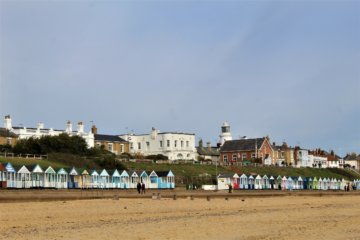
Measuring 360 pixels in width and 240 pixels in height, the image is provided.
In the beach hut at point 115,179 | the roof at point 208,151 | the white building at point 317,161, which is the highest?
the roof at point 208,151

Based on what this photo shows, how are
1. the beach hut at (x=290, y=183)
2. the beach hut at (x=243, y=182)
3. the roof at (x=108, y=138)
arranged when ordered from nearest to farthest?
the beach hut at (x=243, y=182)
the beach hut at (x=290, y=183)
the roof at (x=108, y=138)

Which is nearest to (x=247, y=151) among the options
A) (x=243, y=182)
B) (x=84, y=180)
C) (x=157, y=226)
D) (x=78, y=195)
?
(x=243, y=182)

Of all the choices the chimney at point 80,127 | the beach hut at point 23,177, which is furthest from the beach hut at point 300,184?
the beach hut at point 23,177

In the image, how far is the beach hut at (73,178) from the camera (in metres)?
60.0

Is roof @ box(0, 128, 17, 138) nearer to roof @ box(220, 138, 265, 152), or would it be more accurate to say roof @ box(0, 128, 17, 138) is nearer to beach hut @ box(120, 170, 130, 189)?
beach hut @ box(120, 170, 130, 189)

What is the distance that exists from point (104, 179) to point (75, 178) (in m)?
4.22

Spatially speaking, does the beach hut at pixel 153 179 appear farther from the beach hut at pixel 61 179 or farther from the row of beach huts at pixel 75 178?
the beach hut at pixel 61 179

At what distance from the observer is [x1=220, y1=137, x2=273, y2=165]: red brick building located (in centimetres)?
12041

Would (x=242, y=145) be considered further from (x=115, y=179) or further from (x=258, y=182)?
(x=115, y=179)

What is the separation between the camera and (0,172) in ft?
173

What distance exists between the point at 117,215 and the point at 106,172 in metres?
40.1

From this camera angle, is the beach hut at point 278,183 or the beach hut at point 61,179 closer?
the beach hut at point 61,179

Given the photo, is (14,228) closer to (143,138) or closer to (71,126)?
(71,126)

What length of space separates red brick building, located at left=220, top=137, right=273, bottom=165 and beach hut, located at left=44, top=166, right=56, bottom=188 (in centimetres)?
6552
